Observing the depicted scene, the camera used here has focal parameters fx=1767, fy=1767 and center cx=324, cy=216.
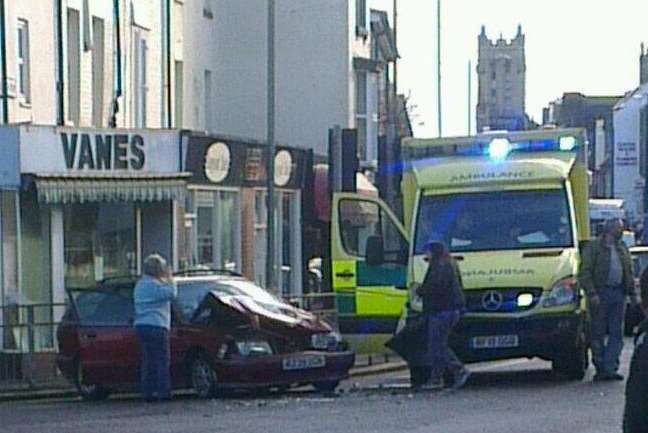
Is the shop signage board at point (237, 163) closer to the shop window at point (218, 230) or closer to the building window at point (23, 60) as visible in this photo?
the shop window at point (218, 230)

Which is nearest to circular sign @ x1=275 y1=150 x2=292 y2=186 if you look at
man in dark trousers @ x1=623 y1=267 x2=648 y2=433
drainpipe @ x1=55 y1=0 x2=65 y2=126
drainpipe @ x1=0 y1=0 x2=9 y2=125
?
drainpipe @ x1=55 y1=0 x2=65 y2=126

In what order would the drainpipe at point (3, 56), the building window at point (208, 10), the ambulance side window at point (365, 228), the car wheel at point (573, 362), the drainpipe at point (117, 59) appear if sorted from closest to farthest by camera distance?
the car wheel at point (573, 362), the ambulance side window at point (365, 228), the drainpipe at point (3, 56), the drainpipe at point (117, 59), the building window at point (208, 10)

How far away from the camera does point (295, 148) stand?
35.7 meters

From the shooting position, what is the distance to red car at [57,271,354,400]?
20.3 metres

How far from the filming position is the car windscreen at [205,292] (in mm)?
21141

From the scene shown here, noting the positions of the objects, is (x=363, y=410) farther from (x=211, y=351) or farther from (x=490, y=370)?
(x=490, y=370)

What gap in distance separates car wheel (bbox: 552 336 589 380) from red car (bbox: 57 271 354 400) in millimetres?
2485

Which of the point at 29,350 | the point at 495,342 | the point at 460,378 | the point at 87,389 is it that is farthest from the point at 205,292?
the point at 29,350

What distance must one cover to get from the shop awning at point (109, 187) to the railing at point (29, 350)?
Result: 1.99 metres

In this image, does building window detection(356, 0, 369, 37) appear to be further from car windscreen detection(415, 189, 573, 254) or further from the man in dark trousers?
the man in dark trousers

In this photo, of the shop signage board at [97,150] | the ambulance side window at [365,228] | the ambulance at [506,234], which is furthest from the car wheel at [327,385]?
the shop signage board at [97,150]

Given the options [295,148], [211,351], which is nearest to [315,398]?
[211,351]

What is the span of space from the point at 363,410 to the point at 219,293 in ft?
13.3

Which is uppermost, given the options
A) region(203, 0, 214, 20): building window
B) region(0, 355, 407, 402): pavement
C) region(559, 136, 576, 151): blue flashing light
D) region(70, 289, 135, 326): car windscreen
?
region(203, 0, 214, 20): building window
